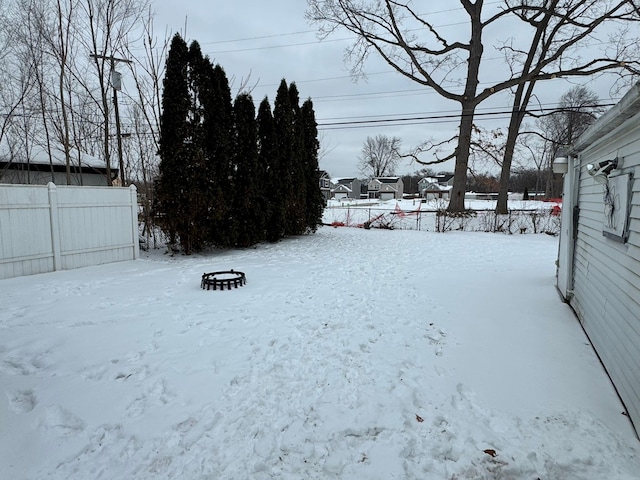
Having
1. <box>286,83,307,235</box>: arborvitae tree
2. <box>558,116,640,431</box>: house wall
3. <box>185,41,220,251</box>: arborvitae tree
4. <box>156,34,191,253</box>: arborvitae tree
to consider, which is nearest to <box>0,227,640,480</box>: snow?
<box>558,116,640,431</box>: house wall

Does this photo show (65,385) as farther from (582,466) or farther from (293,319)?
(582,466)

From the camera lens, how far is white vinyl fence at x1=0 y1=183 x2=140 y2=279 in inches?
228

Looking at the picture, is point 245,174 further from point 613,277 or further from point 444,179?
point 444,179

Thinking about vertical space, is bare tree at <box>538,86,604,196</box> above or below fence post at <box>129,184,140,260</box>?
above

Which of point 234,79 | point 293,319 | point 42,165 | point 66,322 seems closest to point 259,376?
point 293,319

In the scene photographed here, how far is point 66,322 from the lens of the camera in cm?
394

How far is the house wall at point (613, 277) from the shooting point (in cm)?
249

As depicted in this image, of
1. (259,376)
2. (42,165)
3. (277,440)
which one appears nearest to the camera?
(277,440)

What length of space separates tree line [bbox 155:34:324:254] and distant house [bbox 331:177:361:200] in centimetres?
6023

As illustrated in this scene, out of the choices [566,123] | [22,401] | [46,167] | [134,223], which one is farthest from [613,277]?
[566,123]

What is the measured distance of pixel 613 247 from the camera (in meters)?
3.08

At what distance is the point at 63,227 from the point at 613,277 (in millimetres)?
7785

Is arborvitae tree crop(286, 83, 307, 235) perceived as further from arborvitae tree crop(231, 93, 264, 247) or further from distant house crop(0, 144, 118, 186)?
distant house crop(0, 144, 118, 186)

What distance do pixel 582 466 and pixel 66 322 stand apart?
4615mm
